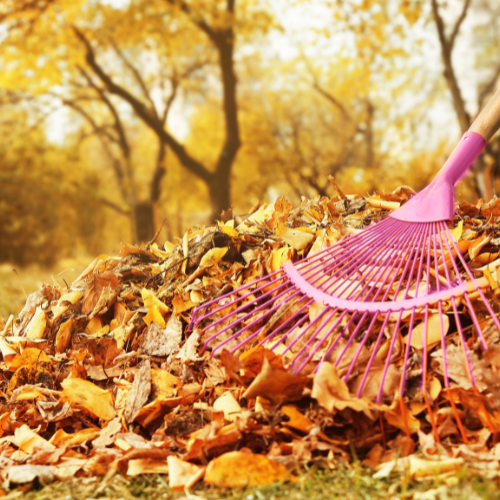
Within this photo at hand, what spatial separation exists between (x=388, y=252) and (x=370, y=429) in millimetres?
623

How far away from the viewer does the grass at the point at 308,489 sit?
1032 mm

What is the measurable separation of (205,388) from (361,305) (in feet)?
1.70

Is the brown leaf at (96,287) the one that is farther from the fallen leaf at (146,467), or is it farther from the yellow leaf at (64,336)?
the fallen leaf at (146,467)

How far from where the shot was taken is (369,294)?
1.53 m

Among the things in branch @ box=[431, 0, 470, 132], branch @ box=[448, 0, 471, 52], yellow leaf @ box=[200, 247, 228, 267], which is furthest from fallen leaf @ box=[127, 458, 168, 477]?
branch @ box=[448, 0, 471, 52]

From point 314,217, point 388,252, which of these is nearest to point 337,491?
point 388,252

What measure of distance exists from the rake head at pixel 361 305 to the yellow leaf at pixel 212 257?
9.0 inches

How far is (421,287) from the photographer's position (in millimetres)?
1526

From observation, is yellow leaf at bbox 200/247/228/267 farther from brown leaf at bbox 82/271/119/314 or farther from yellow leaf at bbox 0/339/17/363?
yellow leaf at bbox 0/339/17/363

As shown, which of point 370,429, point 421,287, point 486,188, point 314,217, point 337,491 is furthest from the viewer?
point 486,188

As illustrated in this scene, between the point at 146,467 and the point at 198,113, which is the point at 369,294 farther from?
the point at 198,113

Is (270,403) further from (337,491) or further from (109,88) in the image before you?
(109,88)

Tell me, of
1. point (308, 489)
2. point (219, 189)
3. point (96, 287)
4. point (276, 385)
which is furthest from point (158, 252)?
point (219, 189)

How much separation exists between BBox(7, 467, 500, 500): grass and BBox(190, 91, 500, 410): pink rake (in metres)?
→ 0.22
